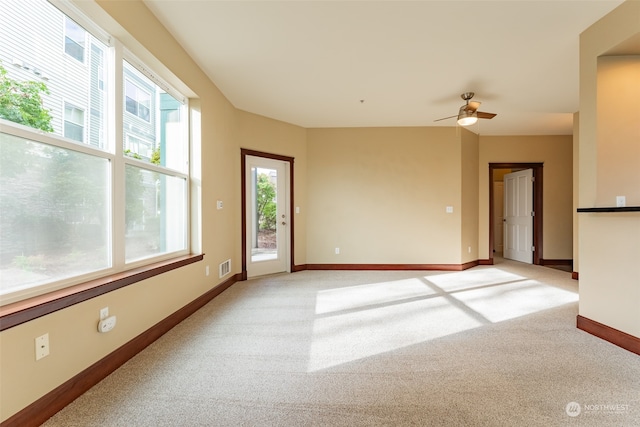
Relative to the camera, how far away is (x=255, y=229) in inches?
184

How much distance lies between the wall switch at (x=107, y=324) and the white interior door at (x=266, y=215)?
269 cm

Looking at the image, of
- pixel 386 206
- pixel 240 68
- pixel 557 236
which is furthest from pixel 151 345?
pixel 557 236

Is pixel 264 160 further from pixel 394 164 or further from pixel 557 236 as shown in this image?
pixel 557 236

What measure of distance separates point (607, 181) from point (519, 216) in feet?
14.2

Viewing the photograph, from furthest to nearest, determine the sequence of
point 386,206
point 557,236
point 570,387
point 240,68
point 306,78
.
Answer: point 557,236 → point 386,206 → point 306,78 → point 240,68 → point 570,387

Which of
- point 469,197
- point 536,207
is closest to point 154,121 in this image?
point 469,197

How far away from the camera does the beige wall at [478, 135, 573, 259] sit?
18.4ft

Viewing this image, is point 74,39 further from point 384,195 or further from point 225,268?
point 384,195

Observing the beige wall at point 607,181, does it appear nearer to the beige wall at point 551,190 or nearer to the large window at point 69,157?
the beige wall at point 551,190

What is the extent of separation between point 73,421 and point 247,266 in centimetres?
312

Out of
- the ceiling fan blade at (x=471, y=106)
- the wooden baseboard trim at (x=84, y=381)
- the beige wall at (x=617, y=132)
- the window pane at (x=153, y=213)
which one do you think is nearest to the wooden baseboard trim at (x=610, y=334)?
the beige wall at (x=617, y=132)

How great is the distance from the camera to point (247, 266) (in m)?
4.51

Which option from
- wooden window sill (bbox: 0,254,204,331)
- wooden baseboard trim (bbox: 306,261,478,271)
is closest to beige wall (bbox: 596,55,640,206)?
wooden baseboard trim (bbox: 306,261,478,271)

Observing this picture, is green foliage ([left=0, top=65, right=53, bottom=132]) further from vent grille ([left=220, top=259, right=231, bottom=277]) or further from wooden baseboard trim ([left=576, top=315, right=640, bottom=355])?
wooden baseboard trim ([left=576, top=315, right=640, bottom=355])
